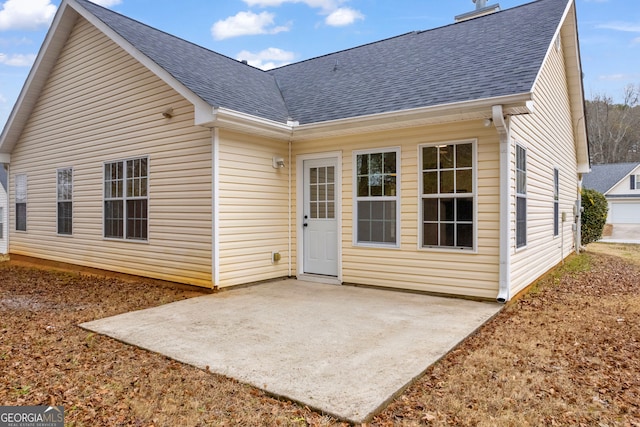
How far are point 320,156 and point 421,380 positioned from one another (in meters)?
4.56

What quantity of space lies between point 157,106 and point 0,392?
5164mm

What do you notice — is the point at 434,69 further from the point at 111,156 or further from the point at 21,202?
the point at 21,202

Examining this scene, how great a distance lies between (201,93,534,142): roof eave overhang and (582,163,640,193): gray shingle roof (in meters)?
25.9

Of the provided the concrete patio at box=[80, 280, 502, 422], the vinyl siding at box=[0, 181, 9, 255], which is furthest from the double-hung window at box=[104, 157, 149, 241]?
the vinyl siding at box=[0, 181, 9, 255]

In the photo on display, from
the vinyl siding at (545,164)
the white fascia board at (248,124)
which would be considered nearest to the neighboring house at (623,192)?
the vinyl siding at (545,164)

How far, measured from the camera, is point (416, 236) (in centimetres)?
607

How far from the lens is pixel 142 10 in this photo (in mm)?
14312

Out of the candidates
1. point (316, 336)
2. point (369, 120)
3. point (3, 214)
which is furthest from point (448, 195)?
point (3, 214)

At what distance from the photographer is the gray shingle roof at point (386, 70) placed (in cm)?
589


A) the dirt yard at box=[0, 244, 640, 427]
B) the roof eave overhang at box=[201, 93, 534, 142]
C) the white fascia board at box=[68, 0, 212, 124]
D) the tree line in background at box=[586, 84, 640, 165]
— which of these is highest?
the tree line in background at box=[586, 84, 640, 165]

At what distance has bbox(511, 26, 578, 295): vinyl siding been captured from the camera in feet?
20.4

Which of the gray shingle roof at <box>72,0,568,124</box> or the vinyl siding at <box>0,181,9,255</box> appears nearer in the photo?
the gray shingle roof at <box>72,0,568,124</box>

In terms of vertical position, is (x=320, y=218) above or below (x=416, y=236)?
above

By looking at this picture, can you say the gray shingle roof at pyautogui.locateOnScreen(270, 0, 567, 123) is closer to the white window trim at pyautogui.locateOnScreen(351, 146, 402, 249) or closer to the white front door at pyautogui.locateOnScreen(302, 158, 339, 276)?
the white window trim at pyautogui.locateOnScreen(351, 146, 402, 249)
